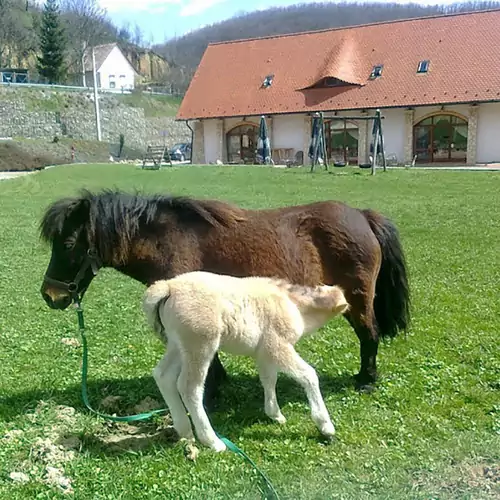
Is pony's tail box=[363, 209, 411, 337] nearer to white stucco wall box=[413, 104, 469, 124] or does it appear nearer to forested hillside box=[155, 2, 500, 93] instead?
white stucco wall box=[413, 104, 469, 124]

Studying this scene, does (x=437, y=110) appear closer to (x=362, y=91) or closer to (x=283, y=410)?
(x=362, y=91)

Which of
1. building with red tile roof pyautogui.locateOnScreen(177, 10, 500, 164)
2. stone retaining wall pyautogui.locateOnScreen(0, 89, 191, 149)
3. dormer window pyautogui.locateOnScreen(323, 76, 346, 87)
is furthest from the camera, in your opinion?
stone retaining wall pyautogui.locateOnScreen(0, 89, 191, 149)

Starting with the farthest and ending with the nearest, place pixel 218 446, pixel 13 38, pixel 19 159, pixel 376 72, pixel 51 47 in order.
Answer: pixel 13 38 < pixel 51 47 < pixel 19 159 < pixel 376 72 < pixel 218 446

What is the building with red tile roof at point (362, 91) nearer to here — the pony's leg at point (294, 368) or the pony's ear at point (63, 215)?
the pony's ear at point (63, 215)

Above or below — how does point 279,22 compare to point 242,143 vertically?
above

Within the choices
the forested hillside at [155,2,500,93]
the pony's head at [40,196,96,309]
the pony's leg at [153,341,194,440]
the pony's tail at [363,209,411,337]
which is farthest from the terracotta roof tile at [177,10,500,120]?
the forested hillside at [155,2,500,93]

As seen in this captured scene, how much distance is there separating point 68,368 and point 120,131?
204 feet

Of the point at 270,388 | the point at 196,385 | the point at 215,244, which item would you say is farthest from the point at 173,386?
the point at 215,244

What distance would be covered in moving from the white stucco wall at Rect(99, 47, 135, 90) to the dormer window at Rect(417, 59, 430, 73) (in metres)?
65.2

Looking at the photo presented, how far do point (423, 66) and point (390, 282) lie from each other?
36.9 m

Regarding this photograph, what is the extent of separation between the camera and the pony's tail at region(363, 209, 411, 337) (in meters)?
5.23

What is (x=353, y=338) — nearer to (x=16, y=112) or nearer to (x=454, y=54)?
(x=454, y=54)

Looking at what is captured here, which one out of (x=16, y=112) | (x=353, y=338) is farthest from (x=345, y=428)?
(x=16, y=112)

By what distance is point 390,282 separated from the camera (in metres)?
5.43
